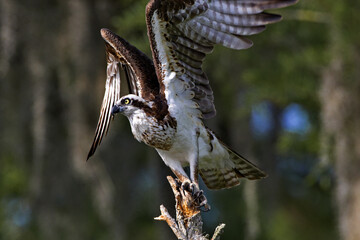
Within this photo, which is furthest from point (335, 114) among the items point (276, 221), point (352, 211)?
point (276, 221)

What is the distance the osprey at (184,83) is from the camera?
5320 millimetres

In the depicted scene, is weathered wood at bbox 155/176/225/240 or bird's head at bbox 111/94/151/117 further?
bird's head at bbox 111/94/151/117

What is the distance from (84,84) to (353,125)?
3002 millimetres

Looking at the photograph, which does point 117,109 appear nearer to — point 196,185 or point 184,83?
point 184,83

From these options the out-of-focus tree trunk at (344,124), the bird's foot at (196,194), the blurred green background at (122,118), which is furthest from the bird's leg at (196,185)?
the out-of-focus tree trunk at (344,124)

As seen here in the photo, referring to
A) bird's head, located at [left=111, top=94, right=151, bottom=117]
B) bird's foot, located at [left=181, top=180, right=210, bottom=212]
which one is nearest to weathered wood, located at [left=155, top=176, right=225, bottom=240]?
bird's foot, located at [left=181, top=180, right=210, bottom=212]

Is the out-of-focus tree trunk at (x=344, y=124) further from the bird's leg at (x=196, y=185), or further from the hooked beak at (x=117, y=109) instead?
the hooked beak at (x=117, y=109)

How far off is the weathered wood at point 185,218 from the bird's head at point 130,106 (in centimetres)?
57

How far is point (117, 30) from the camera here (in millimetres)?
9539

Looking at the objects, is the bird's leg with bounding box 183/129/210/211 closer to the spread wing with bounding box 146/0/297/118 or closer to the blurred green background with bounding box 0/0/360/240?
the spread wing with bounding box 146/0/297/118

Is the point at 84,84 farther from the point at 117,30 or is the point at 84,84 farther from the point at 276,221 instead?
the point at 276,221

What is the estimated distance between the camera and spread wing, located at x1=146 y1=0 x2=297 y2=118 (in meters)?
5.25

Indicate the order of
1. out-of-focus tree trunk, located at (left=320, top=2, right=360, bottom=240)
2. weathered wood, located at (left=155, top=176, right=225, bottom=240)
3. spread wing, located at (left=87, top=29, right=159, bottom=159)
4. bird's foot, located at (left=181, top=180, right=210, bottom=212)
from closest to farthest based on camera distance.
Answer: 1. weathered wood, located at (left=155, top=176, right=225, bottom=240)
2. bird's foot, located at (left=181, top=180, right=210, bottom=212)
3. spread wing, located at (left=87, top=29, right=159, bottom=159)
4. out-of-focus tree trunk, located at (left=320, top=2, right=360, bottom=240)

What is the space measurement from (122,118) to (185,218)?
5503mm
